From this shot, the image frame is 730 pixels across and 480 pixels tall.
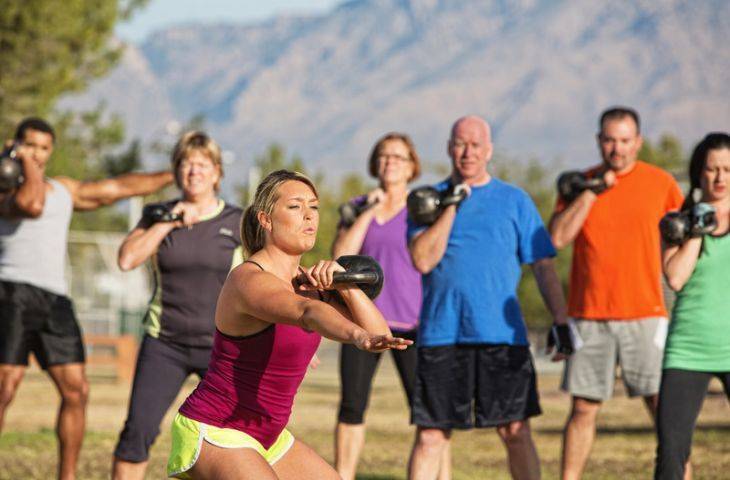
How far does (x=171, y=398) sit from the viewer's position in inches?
287

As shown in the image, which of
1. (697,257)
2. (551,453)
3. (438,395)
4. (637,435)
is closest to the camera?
(697,257)

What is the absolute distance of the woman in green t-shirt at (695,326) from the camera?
673cm

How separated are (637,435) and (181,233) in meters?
7.16

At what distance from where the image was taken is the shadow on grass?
1355 cm

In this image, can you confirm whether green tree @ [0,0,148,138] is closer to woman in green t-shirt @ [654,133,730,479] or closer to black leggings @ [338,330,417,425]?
black leggings @ [338,330,417,425]

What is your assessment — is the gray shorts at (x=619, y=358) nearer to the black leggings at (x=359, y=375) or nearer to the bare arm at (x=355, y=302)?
the black leggings at (x=359, y=375)

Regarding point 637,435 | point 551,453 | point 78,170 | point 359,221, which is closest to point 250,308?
point 359,221

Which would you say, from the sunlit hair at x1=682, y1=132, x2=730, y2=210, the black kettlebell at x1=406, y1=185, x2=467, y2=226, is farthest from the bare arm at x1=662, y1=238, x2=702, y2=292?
the black kettlebell at x1=406, y1=185, x2=467, y2=226

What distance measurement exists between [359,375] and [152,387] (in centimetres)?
173

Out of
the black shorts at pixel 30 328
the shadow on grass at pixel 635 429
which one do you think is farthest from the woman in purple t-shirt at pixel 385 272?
the shadow on grass at pixel 635 429

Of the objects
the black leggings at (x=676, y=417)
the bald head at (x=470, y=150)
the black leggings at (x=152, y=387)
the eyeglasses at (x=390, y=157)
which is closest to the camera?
the black leggings at (x=676, y=417)

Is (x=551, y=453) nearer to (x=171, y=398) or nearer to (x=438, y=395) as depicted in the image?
(x=438, y=395)

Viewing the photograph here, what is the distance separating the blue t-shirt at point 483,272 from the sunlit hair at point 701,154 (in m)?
0.84

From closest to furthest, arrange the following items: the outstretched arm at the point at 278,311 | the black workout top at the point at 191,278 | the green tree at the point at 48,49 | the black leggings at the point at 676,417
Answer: the outstretched arm at the point at 278,311 < the black leggings at the point at 676,417 < the black workout top at the point at 191,278 < the green tree at the point at 48,49
